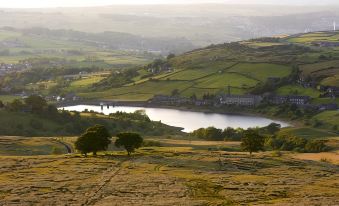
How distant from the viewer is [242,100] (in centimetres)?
15650

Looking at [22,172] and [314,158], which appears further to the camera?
[314,158]

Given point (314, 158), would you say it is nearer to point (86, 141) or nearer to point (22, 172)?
point (86, 141)

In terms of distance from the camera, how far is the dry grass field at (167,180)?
49.6 metres

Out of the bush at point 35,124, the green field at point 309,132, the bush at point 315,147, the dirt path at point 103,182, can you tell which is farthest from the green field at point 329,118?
the dirt path at point 103,182

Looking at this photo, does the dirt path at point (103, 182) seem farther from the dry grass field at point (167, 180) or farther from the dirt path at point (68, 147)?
the dirt path at point (68, 147)

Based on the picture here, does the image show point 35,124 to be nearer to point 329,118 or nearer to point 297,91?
point 329,118

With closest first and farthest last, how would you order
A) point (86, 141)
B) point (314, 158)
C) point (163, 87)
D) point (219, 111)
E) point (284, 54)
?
point (86, 141), point (314, 158), point (219, 111), point (163, 87), point (284, 54)

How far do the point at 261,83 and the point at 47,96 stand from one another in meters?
68.3

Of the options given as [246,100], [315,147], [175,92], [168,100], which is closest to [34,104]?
[315,147]

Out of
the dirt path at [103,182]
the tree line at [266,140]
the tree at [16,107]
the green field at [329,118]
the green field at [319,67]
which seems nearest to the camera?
the dirt path at [103,182]

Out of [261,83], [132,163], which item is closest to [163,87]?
[261,83]

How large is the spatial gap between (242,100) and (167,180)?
10275 cm

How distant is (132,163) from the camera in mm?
64438

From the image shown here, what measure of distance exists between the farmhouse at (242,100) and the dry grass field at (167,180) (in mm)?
83133
